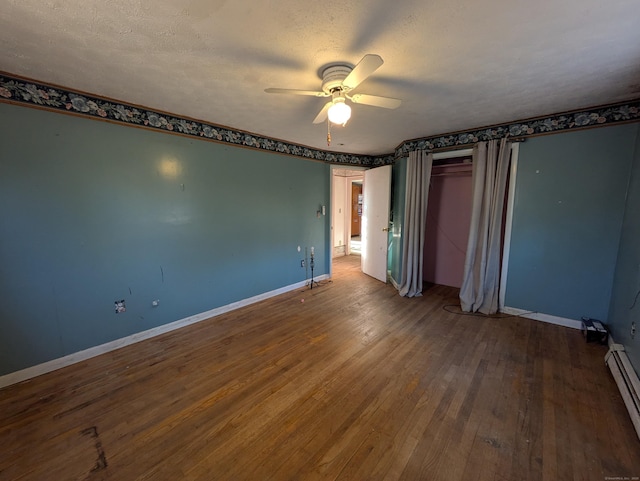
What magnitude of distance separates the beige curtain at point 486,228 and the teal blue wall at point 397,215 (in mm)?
1046

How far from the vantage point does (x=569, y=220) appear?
286 centimetres

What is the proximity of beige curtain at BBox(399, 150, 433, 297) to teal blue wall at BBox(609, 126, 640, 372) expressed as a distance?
1.95 meters

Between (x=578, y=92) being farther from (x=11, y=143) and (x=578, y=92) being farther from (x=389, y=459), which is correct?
(x=11, y=143)

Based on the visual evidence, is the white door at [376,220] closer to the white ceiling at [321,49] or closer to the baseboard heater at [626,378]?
the white ceiling at [321,49]

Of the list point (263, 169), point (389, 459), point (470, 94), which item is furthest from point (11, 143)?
point (470, 94)

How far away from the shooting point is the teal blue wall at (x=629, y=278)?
6.93ft

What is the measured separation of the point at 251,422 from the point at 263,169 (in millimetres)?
3040

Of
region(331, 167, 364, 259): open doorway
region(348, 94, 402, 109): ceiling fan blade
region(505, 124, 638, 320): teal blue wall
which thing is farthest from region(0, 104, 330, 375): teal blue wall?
region(505, 124, 638, 320): teal blue wall

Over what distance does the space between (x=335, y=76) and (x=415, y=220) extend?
2619 millimetres

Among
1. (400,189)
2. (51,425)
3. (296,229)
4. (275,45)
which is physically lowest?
(51,425)

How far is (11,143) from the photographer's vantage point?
1.97 meters

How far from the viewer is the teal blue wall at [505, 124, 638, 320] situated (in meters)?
2.65

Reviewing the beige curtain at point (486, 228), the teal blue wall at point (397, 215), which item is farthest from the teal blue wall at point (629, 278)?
the teal blue wall at point (397, 215)

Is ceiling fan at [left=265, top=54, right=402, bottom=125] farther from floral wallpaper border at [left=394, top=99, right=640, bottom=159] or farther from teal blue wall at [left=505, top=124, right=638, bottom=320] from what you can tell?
teal blue wall at [left=505, top=124, right=638, bottom=320]
